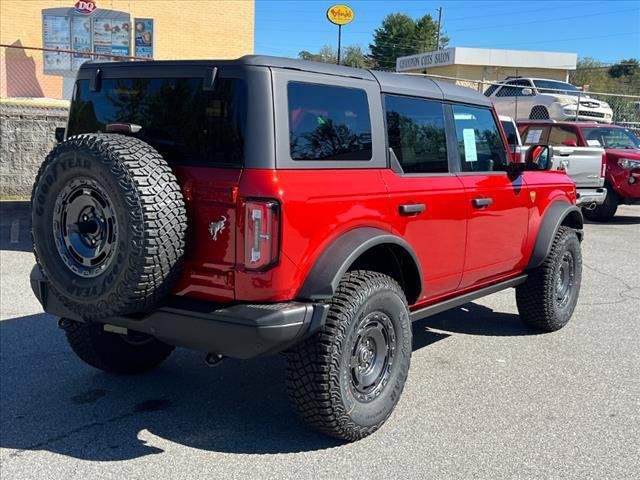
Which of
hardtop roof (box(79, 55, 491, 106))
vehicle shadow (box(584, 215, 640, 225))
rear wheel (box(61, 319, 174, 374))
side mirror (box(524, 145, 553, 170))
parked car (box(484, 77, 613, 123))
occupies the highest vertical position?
parked car (box(484, 77, 613, 123))

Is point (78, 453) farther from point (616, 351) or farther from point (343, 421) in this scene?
point (616, 351)

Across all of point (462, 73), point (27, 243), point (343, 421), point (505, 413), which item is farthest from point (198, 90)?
point (462, 73)

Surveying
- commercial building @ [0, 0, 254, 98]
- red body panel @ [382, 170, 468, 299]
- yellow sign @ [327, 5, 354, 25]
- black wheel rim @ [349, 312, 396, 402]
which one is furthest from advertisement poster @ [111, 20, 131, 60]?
black wheel rim @ [349, 312, 396, 402]

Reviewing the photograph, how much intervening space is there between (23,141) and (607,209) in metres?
11.1

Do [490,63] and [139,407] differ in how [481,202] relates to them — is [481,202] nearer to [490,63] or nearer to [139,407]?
[139,407]

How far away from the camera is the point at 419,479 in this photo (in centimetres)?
326

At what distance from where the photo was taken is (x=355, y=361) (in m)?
3.60

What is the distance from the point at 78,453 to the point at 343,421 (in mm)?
1429

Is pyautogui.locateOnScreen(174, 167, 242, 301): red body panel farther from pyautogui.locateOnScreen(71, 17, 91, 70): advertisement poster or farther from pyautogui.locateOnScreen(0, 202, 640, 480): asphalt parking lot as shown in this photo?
pyautogui.locateOnScreen(71, 17, 91, 70): advertisement poster

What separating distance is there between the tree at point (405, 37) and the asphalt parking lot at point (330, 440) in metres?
71.1

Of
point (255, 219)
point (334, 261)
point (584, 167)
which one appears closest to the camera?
point (255, 219)

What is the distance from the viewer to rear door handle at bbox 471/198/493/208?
4.56 metres

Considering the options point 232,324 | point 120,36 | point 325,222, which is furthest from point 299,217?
point 120,36

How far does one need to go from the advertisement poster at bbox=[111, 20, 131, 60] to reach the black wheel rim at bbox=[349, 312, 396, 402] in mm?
15878
